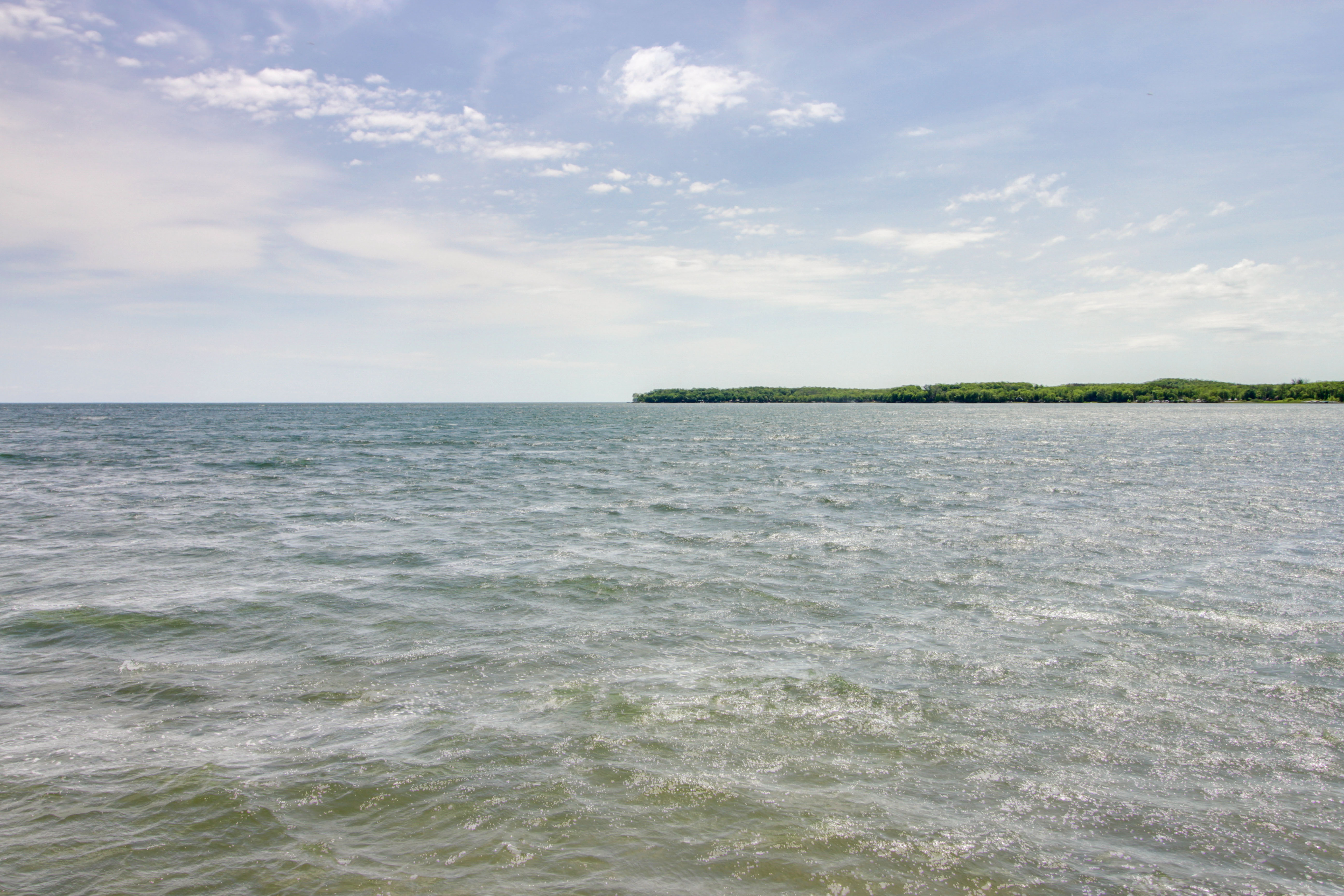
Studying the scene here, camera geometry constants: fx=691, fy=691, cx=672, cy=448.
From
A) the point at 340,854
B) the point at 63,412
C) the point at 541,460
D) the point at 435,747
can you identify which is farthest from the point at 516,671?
the point at 63,412

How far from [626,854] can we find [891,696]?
4.56 m

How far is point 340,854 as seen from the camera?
5867 millimetres

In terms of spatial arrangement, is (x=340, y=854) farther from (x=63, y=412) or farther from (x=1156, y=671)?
(x=63, y=412)

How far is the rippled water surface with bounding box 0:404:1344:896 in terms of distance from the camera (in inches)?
231

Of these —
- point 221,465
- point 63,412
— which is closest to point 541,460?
point 221,465

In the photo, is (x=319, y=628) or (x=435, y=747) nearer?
(x=435, y=747)

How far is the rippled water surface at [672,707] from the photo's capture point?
231 inches

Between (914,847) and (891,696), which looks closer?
(914,847)

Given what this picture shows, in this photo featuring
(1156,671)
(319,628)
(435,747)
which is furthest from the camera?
(319,628)

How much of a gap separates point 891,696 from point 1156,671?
165 inches

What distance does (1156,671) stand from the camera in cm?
995

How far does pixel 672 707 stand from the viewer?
8805 mm

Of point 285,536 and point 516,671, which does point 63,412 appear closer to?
point 285,536

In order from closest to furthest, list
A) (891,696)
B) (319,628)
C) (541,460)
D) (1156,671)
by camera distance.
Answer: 1. (891,696)
2. (1156,671)
3. (319,628)
4. (541,460)
